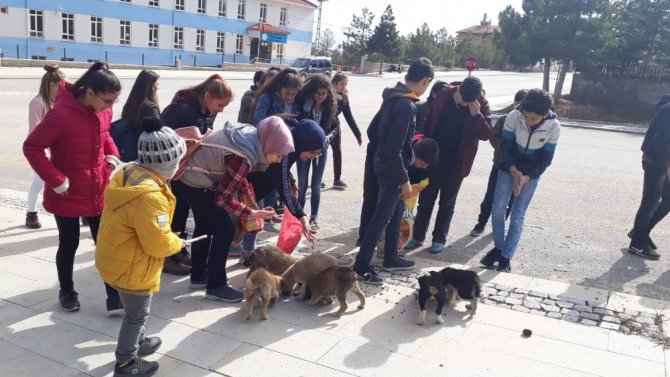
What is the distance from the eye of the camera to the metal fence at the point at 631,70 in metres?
24.9

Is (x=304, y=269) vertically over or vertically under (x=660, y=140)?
under

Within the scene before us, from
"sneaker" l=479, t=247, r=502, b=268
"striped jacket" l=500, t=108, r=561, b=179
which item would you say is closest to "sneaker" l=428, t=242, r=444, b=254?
"sneaker" l=479, t=247, r=502, b=268

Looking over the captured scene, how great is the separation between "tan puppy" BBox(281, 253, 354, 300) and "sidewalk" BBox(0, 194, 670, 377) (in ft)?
0.47

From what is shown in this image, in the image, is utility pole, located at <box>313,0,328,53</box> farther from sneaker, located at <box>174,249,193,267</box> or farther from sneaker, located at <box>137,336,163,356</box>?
sneaker, located at <box>137,336,163,356</box>

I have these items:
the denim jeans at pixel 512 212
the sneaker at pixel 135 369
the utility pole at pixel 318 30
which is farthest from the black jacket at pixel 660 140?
the utility pole at pixel 318 30

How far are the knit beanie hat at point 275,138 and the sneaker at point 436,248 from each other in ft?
8.76

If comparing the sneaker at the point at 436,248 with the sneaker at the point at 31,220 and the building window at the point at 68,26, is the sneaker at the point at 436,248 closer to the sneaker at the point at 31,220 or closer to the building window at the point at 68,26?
the sneaker at the point at 31,220

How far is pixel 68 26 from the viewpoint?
3938cm

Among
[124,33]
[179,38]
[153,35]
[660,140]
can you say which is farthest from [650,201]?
[179,38]

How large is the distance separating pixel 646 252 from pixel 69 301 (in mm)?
6041

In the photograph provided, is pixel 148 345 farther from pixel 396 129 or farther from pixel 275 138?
pixel 396 129

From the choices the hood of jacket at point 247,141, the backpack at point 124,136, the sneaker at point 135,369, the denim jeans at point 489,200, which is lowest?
the sneaker at point 135,369

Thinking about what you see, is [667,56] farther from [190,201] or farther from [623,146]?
[190,201]

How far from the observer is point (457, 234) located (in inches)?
273
